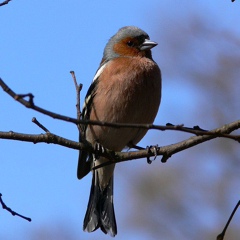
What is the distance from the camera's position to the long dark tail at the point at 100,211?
5.76 meters

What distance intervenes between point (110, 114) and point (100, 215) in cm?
112

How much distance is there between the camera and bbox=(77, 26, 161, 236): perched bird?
17.6 ft

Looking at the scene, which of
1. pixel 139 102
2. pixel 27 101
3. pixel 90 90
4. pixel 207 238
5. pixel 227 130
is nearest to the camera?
pixel 27 101

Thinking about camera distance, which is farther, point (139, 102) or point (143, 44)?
point (143, 44)

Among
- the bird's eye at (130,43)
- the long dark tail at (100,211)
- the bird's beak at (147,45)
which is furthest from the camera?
the bird's eye at (130,43)

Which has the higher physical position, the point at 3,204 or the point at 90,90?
the point at 90,90

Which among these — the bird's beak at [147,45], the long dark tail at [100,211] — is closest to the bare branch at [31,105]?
the long dark tail at [100,211]

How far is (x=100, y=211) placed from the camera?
5898mm

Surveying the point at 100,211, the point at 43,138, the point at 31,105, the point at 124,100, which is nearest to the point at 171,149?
the point at 43,138

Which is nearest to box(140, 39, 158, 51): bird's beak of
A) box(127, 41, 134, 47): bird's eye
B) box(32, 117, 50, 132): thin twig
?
box(127, 41, 134, 47): bird's eye

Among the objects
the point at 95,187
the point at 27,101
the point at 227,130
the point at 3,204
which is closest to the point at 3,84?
the point at 27,101

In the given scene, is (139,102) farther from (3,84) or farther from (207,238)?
(207,238)

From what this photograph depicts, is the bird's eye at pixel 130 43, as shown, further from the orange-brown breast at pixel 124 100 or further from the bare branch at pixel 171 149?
the bare branch at pixel 171 149

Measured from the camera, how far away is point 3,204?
12.5 feet
